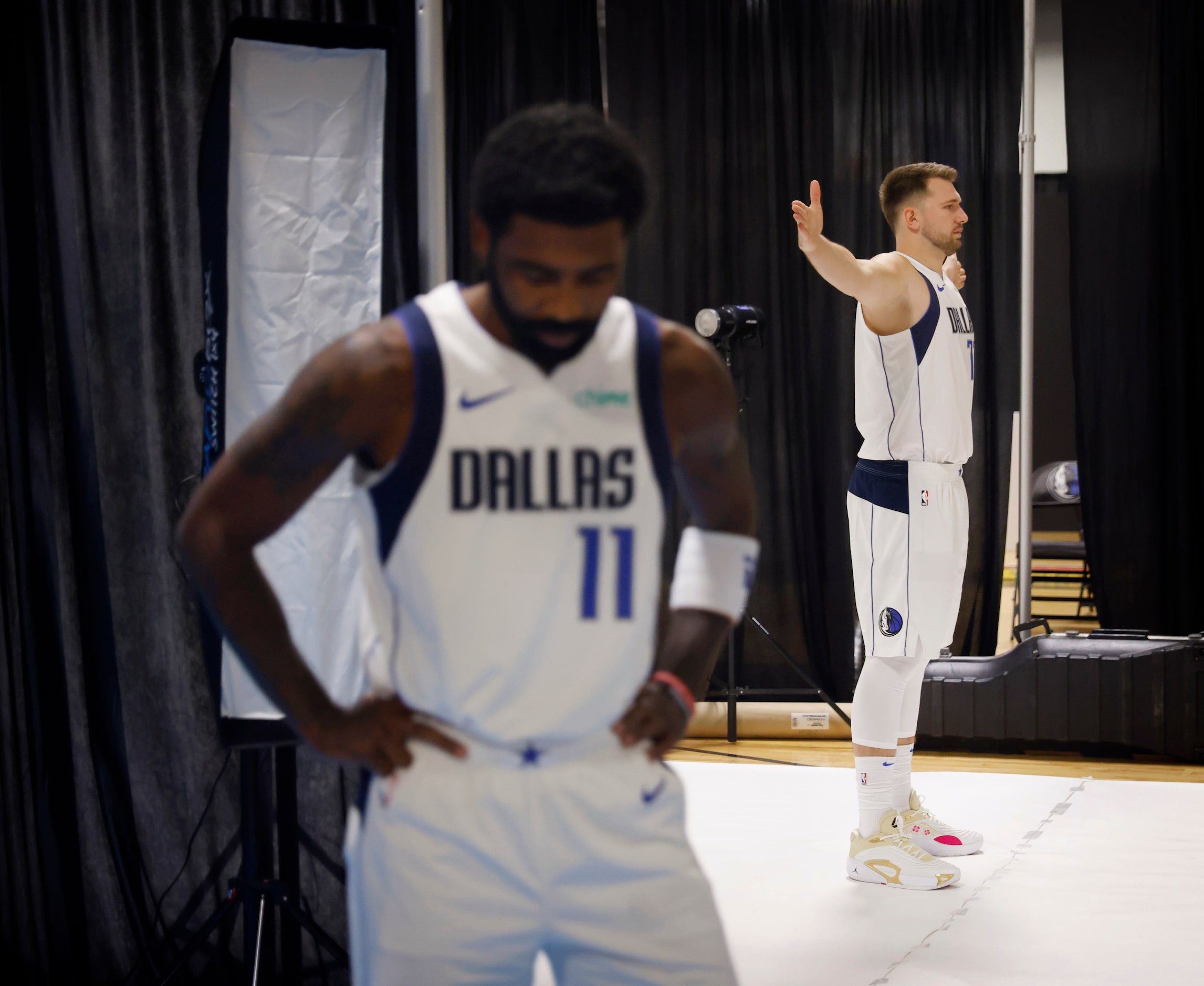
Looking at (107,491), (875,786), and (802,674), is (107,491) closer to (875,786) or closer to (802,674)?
(875,786)

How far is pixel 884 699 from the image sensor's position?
276 cm

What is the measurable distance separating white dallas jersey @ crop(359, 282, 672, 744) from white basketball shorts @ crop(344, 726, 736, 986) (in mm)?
38

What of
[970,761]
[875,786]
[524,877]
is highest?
[524,877]

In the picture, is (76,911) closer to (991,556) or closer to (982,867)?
(982,867)

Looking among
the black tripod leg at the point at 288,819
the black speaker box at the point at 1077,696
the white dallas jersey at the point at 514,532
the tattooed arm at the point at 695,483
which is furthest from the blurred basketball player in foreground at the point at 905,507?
the white dallas jersey at the point at 514,532

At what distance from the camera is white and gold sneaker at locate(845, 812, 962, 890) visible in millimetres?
2678

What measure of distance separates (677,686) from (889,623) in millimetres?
1778

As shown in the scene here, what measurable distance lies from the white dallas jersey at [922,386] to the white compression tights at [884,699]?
0.46 m

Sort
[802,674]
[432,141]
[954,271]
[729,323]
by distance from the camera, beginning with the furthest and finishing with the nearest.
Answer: [729,323]
[802,674]
[954,271]
[432,141]

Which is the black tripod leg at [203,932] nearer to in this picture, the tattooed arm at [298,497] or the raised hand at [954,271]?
the tattooed arm at [298,497]

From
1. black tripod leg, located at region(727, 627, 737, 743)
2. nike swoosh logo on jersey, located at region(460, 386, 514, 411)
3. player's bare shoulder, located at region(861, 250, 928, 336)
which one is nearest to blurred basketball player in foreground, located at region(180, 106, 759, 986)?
nike swoosh logo on jersey, located at region(460, 386, 514, 411)

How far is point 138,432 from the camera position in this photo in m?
1.99

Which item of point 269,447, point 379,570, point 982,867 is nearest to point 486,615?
point 379,570

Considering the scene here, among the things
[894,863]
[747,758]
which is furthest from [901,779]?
[747,758]
